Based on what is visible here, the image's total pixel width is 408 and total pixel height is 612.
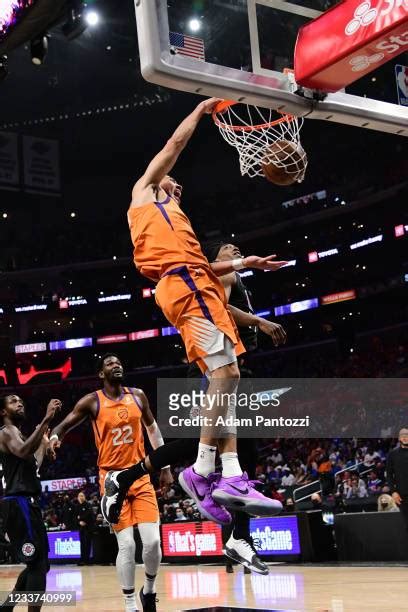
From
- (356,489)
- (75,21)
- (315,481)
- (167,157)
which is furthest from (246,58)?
(315,481)

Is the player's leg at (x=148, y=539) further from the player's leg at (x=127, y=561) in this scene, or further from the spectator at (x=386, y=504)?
the spectator at (x=386, y=504)

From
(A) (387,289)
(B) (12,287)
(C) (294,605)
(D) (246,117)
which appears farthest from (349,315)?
(D) (246,117)

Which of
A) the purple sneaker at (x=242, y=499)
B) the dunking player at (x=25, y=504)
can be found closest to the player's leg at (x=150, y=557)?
the dunking player at (x=25, y=504)

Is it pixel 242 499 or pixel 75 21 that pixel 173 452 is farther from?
pixel 75 21

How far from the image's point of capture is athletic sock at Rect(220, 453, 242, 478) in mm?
4110

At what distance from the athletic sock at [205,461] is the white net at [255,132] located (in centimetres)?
197

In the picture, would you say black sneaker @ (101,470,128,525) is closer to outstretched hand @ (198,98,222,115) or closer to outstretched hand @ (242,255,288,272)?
outstretched hand @ (242,255,288,272)

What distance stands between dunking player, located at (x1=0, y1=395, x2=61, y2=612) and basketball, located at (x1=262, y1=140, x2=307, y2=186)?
8.72 ft

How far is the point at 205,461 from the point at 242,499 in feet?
0.98

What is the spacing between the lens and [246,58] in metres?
4.92

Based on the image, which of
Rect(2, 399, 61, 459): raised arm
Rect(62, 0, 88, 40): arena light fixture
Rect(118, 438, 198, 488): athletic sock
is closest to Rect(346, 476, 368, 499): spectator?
Rect(62, 0, 88, 40): arena light fixture

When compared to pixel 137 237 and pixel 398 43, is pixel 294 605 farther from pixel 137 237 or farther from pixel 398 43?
pixel 398 43

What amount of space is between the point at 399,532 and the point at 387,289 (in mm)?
18157

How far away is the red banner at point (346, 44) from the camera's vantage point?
15.4ft
